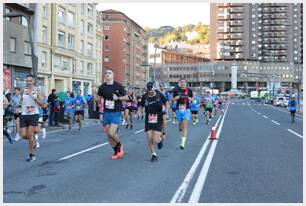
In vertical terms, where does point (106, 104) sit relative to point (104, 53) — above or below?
below

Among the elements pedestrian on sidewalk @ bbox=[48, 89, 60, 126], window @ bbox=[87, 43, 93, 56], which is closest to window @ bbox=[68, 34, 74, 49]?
window @ bbox=[87, 43, 93, 56]

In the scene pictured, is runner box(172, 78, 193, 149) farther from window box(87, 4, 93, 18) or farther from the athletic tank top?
window box(87, 4, 93, 18)

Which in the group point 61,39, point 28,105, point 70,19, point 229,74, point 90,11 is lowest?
point 28,105

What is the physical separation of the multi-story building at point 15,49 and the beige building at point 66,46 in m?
5.85

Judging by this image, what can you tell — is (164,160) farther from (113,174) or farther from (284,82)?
(284,82)

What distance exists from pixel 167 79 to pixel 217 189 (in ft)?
468

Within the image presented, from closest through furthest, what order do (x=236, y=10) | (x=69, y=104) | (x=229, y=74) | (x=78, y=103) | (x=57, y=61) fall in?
(x=78, y=103) → (x=69, y=104) → (x=57, y=61) → (x=229, y=74) → (x=236, y=10)

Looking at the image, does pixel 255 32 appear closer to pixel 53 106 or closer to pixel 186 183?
pixel 53 106

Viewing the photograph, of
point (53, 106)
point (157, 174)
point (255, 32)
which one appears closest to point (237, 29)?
point (255, 32)

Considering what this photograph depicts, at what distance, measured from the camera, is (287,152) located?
11742 millimetres

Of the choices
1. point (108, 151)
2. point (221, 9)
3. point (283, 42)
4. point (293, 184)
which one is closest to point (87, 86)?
point (108, 151)

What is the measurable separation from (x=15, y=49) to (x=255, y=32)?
115043 millimetres

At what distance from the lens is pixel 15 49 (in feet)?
121

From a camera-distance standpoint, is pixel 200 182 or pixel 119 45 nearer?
pixel 200 182
